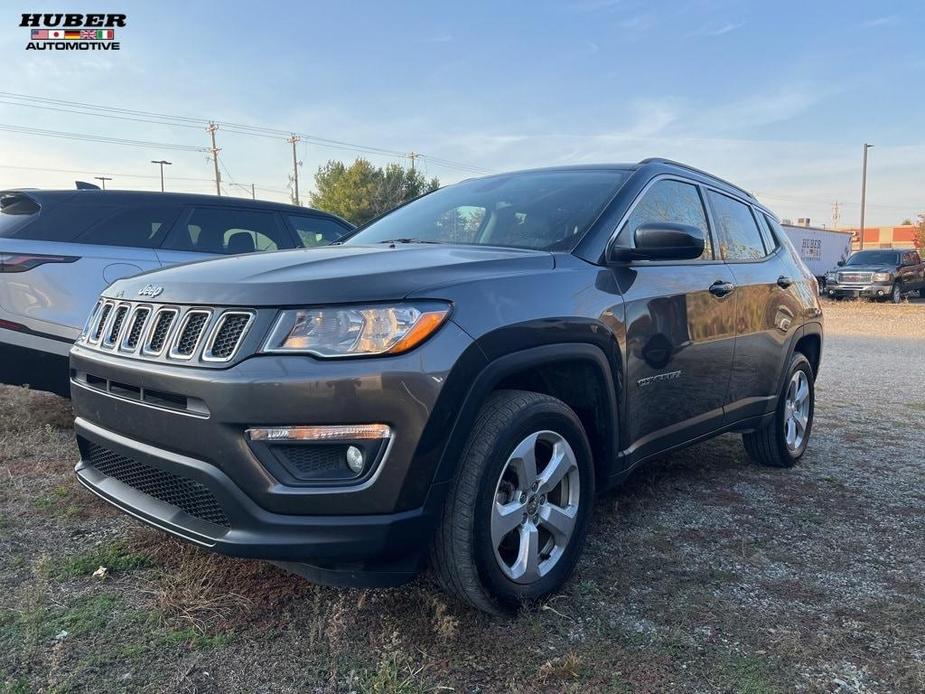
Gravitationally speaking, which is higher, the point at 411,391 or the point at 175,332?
the point at 175,332

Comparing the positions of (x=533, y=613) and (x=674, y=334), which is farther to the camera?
(x=674, y=334)

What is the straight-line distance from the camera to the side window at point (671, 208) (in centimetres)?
317

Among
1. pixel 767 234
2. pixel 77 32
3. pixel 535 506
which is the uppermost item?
pixel 77 32

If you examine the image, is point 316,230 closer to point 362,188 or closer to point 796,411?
point 796,411

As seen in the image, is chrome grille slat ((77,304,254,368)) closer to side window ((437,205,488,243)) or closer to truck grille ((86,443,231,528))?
truck grille ((86,443,231,528))

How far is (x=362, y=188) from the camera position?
44.8 metres

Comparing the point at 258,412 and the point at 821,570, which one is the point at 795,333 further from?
the point at 258,412

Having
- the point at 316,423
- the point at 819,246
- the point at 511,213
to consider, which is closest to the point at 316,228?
the point at 511,213

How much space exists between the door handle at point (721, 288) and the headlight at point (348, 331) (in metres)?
1.98

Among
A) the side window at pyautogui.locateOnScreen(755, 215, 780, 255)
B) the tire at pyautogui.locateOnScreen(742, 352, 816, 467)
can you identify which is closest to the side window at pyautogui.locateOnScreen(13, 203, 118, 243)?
the side window at pyautogui.locateOnScreen(755, 215, 780, 255)

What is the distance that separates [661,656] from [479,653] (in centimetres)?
59

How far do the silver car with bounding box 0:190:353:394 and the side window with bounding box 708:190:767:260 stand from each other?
272 cm

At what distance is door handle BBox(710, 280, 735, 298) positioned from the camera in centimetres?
348

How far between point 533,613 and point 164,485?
1347 millimetres
